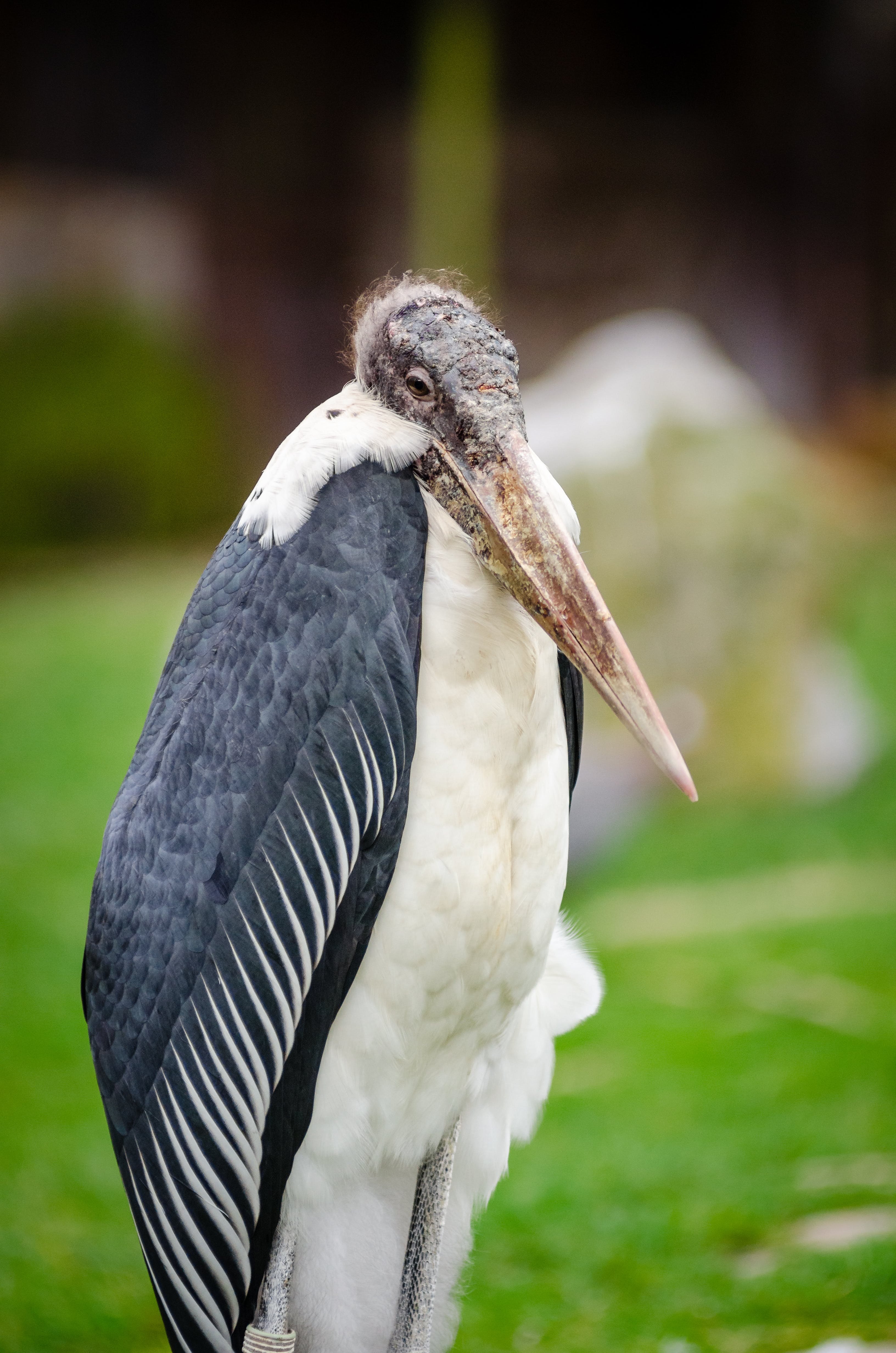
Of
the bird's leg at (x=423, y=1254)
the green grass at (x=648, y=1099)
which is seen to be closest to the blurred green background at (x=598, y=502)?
the green grass at (x=648, y=1099)

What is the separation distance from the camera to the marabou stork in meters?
1.67

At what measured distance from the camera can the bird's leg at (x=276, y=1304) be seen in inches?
73.4

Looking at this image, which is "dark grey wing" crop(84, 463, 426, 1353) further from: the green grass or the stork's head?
the green grass

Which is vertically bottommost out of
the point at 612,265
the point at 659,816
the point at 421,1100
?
the point at 421,1100

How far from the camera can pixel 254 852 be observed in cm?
170

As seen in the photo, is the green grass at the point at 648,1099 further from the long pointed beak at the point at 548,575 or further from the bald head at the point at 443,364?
the bald head at the point at 443,364

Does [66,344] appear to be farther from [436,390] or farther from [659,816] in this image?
[436,390]

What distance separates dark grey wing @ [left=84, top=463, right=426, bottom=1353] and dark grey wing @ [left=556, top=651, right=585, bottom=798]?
300mm

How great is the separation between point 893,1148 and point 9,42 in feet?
34.5

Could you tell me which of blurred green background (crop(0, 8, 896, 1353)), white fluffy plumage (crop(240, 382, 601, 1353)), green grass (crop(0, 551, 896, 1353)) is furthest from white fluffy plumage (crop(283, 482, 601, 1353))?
green grass (crop(0, 551, 896, 1353))

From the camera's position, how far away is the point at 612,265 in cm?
1230

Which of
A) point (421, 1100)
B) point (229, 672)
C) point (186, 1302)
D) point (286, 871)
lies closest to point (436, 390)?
point (229, 672)

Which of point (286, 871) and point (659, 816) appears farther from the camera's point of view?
point (659, 816)

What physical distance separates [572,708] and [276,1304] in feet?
2.90
